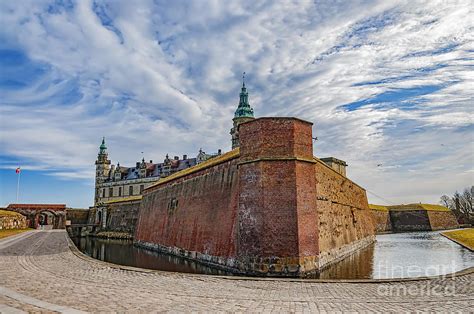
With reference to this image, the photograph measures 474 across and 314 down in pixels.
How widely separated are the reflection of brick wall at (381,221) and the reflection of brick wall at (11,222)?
50.2 meters

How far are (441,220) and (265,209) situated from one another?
201 feet

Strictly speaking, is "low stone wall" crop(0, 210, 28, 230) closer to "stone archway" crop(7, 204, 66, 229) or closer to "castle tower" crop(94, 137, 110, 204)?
"stone archway" crop(7, 204, 66, 229)

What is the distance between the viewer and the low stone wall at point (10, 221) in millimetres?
40844

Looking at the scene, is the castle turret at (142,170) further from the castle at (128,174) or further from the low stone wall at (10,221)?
the low stone wall at (10,221)

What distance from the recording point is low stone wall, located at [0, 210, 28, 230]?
40844 millimetres

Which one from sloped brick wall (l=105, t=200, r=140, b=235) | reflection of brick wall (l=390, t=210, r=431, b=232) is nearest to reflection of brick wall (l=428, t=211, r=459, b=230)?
reflection of brick wall (l=390, t=210, r=431, b=232)

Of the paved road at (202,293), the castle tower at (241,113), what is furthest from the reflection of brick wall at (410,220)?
the paved road at (202,293)

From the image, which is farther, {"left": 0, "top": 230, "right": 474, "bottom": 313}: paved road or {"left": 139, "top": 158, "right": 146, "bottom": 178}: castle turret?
{"left": 139, "top": 158, "right": 146, "bottom": 178}: castle turret

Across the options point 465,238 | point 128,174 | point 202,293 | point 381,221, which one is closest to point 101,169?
point 128,174

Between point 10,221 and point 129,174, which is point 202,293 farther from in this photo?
point 129,174

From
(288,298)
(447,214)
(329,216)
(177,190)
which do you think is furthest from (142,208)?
(447,214)

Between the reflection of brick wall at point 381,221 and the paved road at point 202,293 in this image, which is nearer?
the paved road at point 202,293

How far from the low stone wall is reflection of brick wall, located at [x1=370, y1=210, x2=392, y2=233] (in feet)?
165

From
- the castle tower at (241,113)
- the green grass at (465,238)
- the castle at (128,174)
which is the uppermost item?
the castle tower at (241,113)
